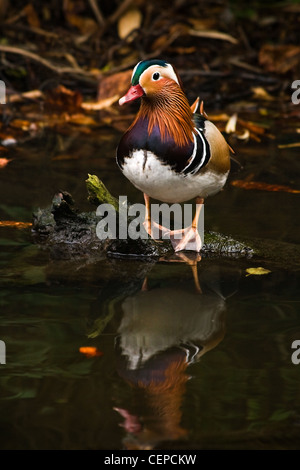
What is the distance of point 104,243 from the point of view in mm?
4285

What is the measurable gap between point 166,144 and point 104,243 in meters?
0.71

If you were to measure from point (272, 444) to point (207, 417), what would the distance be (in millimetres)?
253

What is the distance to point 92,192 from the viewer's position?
4.14 metres

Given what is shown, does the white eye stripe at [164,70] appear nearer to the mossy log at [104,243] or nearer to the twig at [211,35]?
the mossy log at [104,243]

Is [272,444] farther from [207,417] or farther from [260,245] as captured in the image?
[260,245]

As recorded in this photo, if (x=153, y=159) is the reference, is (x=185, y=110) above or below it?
above

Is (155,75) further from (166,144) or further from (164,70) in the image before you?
(166,144)

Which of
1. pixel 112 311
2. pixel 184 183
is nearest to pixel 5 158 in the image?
pixel 184 183

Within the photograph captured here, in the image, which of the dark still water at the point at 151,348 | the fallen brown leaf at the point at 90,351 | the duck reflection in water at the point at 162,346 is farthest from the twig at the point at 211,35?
the fallen brown leaf at the point at 90,351

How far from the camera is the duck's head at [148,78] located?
394cm

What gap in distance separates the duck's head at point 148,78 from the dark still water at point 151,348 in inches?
35.1

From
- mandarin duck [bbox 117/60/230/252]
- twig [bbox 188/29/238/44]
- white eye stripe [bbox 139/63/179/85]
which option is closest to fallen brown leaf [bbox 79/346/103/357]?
mandarin duck [bbox 117/60/230/252]
